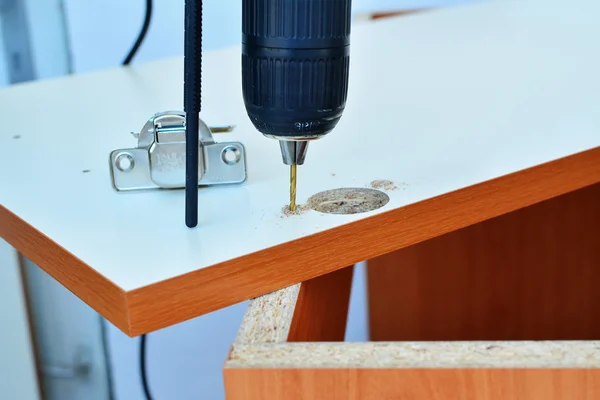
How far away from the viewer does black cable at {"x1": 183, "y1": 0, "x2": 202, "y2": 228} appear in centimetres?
41

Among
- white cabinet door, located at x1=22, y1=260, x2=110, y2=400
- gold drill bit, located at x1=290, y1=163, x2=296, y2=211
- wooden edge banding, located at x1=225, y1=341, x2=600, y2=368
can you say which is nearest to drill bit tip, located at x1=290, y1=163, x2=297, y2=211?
gold drill bit, located at x1=290, y1=163, x2=296, y2=211

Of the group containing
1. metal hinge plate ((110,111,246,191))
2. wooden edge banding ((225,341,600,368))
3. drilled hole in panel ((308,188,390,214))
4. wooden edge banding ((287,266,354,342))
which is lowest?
wooden edge banding ((287,266,354,342))

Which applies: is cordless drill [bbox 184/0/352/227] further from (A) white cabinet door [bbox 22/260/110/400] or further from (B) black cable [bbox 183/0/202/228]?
(A) white cabinet door [bbox 22/260/110/400]

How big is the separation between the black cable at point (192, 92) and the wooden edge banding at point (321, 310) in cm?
8

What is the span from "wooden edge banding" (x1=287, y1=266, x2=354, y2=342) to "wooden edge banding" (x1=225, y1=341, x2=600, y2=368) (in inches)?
1.2

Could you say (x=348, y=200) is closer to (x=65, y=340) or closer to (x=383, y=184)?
(x=383, y=184)

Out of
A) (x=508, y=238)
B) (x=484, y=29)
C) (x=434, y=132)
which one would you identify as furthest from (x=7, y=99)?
(x=508, y=238)

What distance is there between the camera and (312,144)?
61cm

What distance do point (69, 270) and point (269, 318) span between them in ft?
0.37

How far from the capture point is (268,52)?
0.41 m

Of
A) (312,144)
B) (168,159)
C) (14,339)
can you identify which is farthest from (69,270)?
(14,339)

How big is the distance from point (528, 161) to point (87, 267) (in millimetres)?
295

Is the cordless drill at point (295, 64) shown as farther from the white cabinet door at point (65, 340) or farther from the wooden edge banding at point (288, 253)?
the white cabinet door at point (65, 340)

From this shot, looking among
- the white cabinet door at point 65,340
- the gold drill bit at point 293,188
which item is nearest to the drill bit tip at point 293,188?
the gold drill bit at point 293,188
